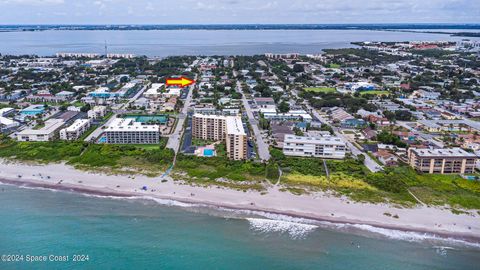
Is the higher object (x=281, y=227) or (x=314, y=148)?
(x=314, y=148)

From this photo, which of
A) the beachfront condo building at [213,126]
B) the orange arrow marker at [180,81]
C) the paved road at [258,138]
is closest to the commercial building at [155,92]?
the orange arrow marker at [180,81]

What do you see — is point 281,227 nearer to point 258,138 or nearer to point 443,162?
point 443,162

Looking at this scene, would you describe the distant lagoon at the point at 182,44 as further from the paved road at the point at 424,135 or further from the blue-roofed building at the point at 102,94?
the paved road at the point at 424,135

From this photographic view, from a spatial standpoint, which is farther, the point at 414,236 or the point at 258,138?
the point at 258,138

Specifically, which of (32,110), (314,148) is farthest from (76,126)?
(314,148)

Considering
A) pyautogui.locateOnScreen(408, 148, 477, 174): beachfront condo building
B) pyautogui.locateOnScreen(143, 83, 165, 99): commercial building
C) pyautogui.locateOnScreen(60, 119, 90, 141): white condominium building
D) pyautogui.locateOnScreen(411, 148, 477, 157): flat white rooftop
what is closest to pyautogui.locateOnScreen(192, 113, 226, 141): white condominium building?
pyautogui.locateOnScreen(60, 119, 90, 141): white condominium building
